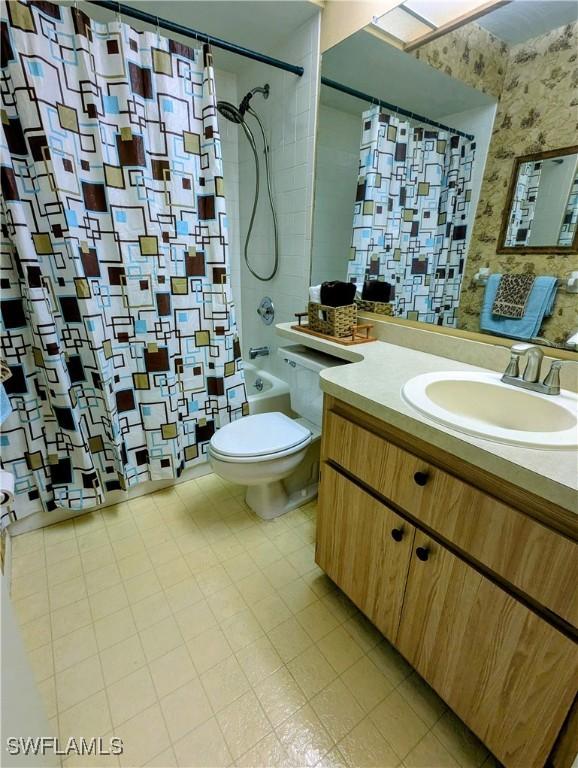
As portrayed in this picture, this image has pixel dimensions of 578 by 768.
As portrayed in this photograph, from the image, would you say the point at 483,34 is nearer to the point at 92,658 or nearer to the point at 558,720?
the point at 558,720

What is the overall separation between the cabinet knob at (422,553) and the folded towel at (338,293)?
992 millimetres

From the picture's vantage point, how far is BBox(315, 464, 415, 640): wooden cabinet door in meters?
1.00

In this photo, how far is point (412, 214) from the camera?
1.46 metres

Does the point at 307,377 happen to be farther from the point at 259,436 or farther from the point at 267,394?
the point at 267,394

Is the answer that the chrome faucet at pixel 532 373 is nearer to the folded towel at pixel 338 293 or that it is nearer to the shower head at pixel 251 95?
the folded towel at pixel 338 293

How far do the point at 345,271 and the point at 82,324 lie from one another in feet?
4.00

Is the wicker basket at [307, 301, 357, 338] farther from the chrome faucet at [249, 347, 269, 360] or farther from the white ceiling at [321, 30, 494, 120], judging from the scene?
the chrome faucet at [249, 347, 269, 360]

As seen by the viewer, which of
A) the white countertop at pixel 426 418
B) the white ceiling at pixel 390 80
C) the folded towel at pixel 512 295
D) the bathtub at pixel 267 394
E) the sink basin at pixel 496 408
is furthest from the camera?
the bathtub at pixel 267 394

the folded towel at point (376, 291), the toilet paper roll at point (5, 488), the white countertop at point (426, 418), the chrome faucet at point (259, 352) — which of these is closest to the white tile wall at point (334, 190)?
the folded towel at point (376, 291)

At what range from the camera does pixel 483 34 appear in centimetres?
109

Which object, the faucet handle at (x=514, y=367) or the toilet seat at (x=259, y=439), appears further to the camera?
the toilet seat at (x=259, y=439)

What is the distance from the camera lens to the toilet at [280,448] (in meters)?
1.51

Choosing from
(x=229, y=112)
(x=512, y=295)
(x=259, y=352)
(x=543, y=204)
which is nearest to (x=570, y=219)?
(x=543, y=204)

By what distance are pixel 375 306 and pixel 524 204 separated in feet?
2.12
